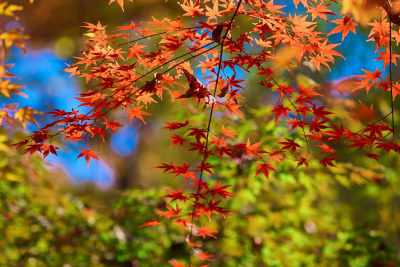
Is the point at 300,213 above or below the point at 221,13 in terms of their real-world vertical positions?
below

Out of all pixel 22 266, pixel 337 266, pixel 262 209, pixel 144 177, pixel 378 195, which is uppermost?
pixel 262 209

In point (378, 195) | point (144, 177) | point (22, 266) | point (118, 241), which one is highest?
point (118, 241)

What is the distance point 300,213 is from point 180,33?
3.00m

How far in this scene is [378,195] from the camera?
713cm

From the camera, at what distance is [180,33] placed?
5.73ft

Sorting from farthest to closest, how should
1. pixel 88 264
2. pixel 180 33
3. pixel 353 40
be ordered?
pixel 353 40 → pixel 88 264 → pixel 180 33

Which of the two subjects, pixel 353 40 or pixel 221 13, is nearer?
pixel 221 13

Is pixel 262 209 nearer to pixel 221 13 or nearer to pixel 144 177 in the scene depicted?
pixel 221 13

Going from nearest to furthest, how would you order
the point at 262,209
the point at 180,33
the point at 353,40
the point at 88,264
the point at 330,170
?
the point at 180,33 < the point at 330,170 < the point at 262,209 < the point at 88,264 < the point at 353,40

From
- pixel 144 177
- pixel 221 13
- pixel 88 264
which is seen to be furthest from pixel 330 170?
pixel 144 177

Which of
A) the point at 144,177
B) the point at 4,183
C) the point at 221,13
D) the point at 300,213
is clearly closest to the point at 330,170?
the point at 300,213

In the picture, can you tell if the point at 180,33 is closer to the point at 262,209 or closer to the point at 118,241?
the point at 262,209

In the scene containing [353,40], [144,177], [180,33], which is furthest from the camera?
[144,177]

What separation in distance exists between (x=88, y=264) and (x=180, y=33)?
336cm
